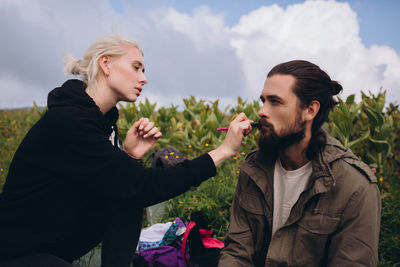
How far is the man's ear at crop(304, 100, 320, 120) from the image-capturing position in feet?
7.27

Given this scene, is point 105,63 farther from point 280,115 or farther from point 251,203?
point 251,203

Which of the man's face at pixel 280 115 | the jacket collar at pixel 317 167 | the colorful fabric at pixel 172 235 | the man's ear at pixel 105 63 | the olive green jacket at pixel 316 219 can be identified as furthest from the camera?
the colorful fabric at pixel 172 235

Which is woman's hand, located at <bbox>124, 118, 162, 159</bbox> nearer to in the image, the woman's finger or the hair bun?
the woman's finger

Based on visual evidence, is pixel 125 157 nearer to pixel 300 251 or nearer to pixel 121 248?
pixel 121 248

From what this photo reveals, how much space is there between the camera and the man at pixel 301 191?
1961mm

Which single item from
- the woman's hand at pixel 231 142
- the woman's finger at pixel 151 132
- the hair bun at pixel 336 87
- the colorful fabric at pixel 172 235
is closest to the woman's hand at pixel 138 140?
the woman's finger at pixel 151 132

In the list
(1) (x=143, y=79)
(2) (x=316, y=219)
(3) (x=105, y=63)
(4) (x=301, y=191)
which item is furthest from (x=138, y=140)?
(2) (x=316, y=219)

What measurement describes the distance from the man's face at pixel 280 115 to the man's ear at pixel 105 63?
3.80 ft

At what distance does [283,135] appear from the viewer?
7.22 feet

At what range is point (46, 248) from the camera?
210 centimetres

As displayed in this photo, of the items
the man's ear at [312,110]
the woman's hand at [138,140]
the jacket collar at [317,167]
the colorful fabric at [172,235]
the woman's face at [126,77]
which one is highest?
the woman's face at [126,77]

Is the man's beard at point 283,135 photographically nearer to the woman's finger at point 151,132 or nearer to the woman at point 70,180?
the woman at point 70,180

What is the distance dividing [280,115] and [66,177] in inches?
58.0

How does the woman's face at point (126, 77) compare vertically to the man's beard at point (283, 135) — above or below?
above
